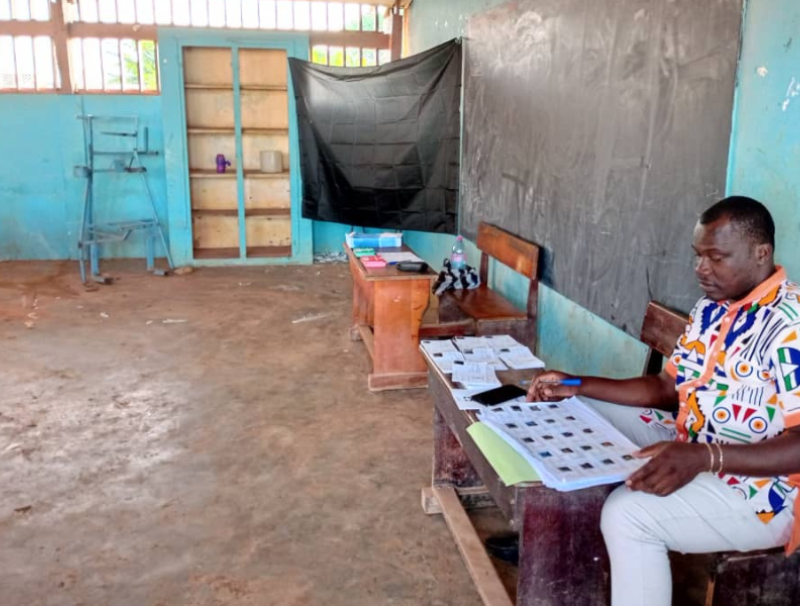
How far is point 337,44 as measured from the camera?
7.30 metres

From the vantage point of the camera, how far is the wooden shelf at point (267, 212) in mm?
7375

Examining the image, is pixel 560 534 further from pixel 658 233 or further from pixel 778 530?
pixel 658 233

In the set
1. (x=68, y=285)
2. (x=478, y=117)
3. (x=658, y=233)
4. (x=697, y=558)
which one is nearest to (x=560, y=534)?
(x=697, y=558)

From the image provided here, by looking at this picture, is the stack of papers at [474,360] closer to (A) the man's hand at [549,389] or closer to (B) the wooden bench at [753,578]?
(A) the man's hand at [549,389]

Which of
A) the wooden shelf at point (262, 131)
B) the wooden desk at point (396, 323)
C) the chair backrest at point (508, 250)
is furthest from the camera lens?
the wooden shelf at point (262, 131)

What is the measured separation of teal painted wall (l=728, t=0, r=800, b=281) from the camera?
73.0 inches

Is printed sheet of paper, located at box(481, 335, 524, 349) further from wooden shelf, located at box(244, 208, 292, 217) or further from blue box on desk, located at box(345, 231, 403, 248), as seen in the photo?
wooden shelf, located at box(244, 208, 292, 217)

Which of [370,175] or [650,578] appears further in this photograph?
[370,175]

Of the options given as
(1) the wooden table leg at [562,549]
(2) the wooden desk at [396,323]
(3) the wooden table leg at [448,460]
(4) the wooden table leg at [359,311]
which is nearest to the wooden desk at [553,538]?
(1) the wooden table leg at [562,549]

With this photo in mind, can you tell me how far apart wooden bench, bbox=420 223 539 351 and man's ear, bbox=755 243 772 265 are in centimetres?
185

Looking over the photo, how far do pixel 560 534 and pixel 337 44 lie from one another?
6488mm

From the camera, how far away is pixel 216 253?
736cm

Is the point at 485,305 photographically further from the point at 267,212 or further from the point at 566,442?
the point at 267,212

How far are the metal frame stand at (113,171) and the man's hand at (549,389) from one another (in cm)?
540
